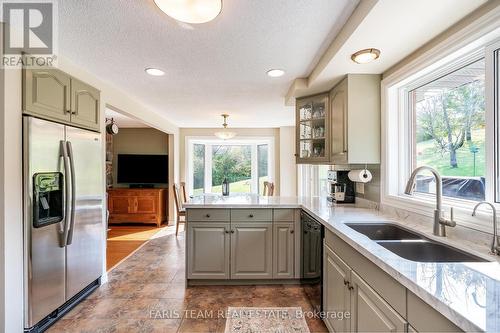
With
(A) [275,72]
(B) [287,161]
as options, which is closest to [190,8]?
(A) [275,72]

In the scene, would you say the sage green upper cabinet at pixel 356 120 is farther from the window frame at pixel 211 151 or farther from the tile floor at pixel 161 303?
the window frame at pixel 211 151

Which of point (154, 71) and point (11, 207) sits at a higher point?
point (154, 71)

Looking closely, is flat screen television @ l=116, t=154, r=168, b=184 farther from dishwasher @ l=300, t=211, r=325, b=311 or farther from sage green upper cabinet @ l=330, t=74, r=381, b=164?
sage green upper cabinet @ l=330, t=74, r=381, b=164

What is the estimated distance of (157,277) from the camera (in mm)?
2848

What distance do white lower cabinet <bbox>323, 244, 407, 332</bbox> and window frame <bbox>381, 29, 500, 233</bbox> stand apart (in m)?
0.72

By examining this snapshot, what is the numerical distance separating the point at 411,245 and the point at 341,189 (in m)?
1.29

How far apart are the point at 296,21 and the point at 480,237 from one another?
1.66 metres

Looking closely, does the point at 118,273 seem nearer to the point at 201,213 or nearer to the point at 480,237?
the point at 201,213

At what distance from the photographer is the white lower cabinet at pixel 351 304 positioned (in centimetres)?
108

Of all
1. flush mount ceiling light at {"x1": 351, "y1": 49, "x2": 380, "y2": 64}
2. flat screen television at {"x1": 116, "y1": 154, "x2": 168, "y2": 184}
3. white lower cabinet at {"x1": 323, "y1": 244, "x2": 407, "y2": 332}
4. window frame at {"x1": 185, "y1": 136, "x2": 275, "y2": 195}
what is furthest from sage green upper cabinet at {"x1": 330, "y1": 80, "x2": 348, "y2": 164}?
flat screen television at {"x1": 116, "y1": 154, "x2": 168, "y2": 184}

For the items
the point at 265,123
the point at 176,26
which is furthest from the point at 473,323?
the point at 265,123

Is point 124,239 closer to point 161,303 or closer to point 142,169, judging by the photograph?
point 142,169

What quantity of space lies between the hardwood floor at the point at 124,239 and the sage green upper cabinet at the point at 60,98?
6.36 feet

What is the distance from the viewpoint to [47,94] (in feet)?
6.25
